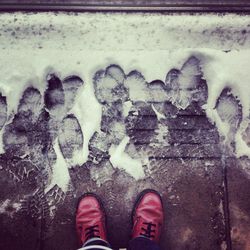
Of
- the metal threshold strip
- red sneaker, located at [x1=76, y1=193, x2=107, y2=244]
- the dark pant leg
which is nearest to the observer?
the dark pant leg

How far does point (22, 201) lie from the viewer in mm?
1624

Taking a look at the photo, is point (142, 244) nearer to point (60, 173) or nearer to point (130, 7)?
point (60, 173)

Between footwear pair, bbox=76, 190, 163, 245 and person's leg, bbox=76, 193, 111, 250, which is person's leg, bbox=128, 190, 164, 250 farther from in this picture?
person's leg, bbox=76, 193, 111, 250

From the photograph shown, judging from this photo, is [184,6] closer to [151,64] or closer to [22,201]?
[151,64]

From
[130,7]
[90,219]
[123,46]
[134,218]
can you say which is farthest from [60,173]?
[130,7]

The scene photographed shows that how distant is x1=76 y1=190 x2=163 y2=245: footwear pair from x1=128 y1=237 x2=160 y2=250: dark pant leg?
89 mm

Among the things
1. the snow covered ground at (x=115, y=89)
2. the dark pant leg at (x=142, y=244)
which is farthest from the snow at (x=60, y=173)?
the dark pant leg at (x=142, y=244)

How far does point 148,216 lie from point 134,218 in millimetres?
75

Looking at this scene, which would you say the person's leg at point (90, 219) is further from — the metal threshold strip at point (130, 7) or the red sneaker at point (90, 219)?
the metal threshold strip at point (130, 7)

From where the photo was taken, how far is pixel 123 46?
5.64ft

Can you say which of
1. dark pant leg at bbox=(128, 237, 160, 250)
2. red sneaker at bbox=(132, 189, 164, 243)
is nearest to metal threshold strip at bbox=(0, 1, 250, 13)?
red sneaker at bbox=(132, 189, 164, 243)

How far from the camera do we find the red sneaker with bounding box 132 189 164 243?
A: 1.61 metres

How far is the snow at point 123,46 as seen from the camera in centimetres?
170

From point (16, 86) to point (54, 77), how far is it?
20cm
